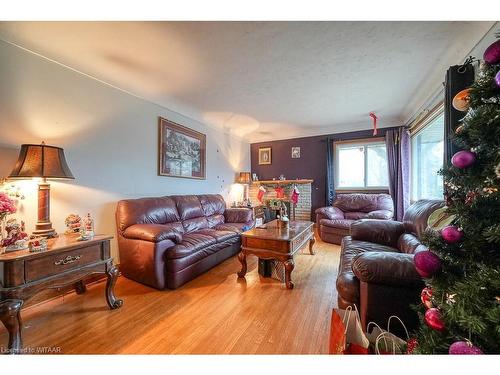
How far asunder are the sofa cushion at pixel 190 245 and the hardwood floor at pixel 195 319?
1.18 feet

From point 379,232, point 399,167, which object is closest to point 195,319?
point 379,232

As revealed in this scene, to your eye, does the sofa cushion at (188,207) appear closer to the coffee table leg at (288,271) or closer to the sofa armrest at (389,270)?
the coffee table leg at (288,271)

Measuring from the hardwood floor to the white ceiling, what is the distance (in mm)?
2330

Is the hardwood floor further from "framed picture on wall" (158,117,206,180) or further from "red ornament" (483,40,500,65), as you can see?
"framed picture on wall" (158,117,206,180)

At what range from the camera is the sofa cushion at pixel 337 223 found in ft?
11.9

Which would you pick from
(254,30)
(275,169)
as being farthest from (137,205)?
(275,169)

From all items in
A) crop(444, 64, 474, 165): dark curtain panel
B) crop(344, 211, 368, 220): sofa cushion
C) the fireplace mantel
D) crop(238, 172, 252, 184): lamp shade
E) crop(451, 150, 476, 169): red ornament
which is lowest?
crop(344, 211, 368, 220): sofa cushion

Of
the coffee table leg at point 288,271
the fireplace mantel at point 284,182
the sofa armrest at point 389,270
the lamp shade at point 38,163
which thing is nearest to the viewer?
the sofa armrest at point 389,270

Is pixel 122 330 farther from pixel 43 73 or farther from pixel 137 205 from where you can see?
pixel 43 73

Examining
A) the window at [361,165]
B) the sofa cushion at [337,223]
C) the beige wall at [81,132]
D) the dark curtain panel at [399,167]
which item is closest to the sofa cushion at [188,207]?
the beige wall at [81,132]

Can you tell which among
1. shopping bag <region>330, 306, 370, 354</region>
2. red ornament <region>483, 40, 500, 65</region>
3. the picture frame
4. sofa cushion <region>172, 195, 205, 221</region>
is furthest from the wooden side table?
the picture frame

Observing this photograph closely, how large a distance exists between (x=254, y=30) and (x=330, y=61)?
36.2 inches

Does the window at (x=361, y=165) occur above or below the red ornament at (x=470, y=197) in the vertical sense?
above

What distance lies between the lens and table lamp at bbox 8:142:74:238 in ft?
5.28
